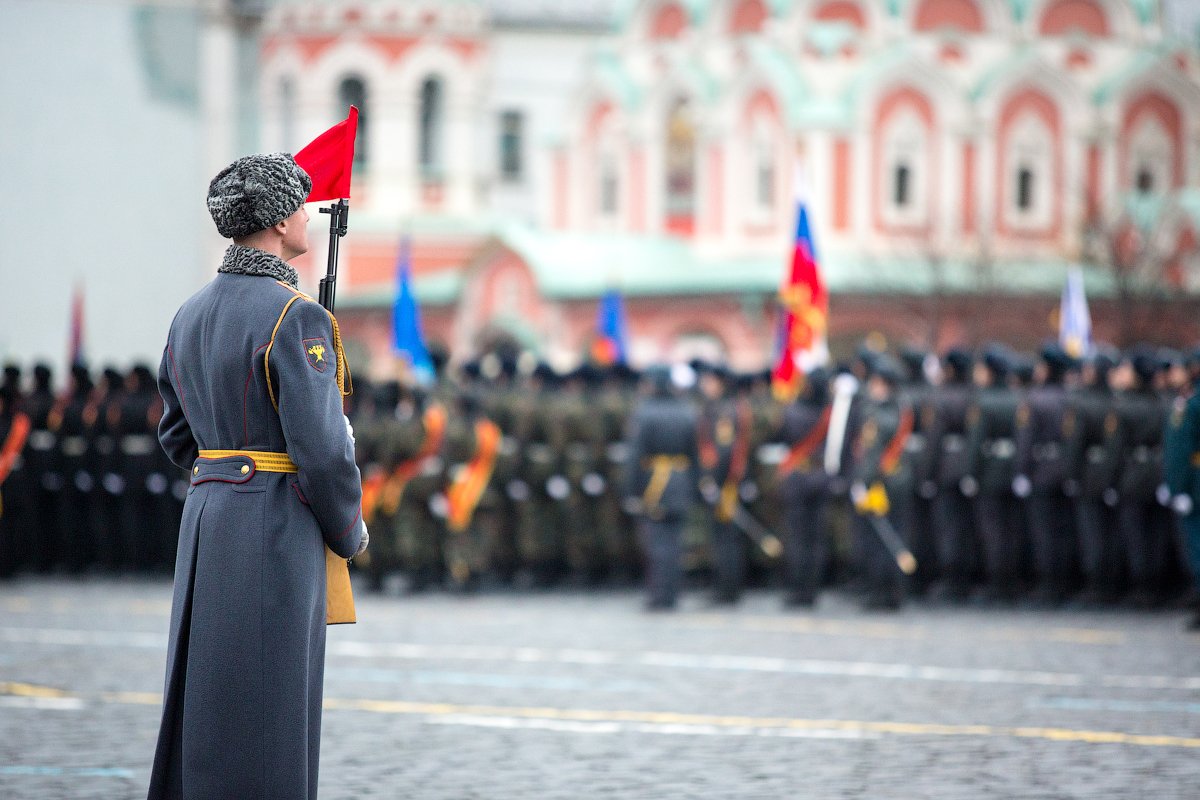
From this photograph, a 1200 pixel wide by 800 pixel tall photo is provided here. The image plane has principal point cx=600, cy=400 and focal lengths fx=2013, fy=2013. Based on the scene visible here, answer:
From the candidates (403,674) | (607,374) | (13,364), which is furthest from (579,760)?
(13,364)

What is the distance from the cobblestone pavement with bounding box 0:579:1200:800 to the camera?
8.14 m

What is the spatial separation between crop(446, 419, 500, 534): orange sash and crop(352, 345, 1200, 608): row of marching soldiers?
0.5 inches

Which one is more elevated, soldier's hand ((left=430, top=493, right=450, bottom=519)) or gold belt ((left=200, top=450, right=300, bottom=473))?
soldier's hand ((left=430, top=493, right=450, bottom=519))

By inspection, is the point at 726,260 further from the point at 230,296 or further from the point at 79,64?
the point at 230,296

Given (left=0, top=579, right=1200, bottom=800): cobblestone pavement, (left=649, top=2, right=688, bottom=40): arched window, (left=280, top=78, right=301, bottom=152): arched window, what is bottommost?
(left=0, top=579, right=1200, bottom=800): cobblestone pavement

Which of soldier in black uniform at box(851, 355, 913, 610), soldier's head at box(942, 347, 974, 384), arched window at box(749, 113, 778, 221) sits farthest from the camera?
arched window at box(749, 113, 778, 221)

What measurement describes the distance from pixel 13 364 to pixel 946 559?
28.7 ft

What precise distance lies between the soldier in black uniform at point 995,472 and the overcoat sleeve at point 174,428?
37.0 feet

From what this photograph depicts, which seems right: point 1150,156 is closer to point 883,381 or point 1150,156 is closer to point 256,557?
point 883,381

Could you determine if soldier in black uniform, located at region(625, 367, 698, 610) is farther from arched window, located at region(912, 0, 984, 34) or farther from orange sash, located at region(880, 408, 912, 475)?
arched window, located at region(912, 0, 984, 34)

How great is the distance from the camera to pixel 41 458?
62.2 feet

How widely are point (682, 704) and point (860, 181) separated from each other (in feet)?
115

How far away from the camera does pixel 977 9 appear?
4534cm

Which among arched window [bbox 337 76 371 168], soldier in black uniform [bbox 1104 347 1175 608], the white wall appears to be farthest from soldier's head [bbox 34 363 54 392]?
arched window [bbox 337 76 371 168]
